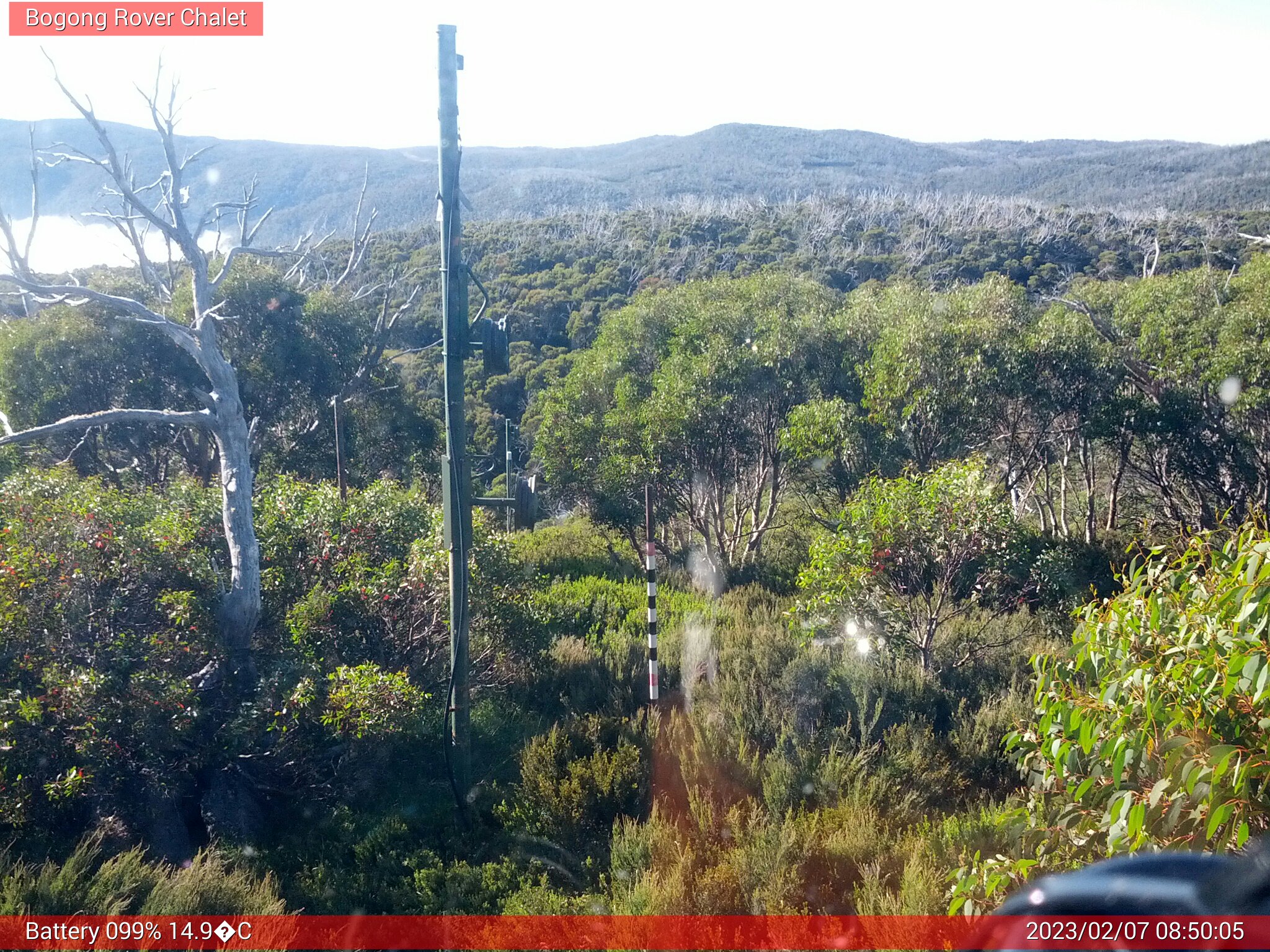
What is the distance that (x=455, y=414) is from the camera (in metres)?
5.97

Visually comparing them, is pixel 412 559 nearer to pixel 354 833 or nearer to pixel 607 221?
pixel 354 833

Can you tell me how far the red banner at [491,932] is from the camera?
12.5ft

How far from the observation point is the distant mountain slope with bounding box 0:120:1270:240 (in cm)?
5472

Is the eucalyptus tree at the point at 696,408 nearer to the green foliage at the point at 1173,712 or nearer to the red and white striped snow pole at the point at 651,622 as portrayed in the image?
the red and white striped snow pole at the point at 651,622

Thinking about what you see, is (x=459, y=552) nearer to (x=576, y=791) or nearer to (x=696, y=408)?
(x=576, y=791)

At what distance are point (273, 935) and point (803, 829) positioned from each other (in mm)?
2810

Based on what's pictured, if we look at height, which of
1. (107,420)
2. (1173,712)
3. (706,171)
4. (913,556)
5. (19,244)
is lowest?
(913,556)

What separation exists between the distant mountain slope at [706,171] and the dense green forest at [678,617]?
2909cm

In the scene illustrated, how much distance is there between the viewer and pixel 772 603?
10.6 metres

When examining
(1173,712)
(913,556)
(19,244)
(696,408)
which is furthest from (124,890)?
A: (696,408)

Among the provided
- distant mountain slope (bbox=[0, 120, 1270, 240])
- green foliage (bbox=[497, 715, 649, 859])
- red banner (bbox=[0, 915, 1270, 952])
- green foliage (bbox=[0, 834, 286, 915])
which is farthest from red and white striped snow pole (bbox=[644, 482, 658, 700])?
distant mountain slope (bbox=[0, 120, 1270, 240])

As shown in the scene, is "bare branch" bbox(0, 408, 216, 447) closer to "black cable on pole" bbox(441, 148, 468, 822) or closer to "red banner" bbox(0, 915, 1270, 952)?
"black cable on pole" bbox(441, 148, 468, 822)

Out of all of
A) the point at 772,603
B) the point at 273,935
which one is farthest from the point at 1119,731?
the point at 772,603

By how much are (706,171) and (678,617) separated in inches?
3091
